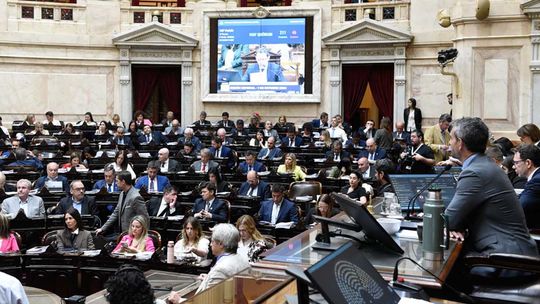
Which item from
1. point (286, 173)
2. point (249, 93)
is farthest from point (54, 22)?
point (286, 173)

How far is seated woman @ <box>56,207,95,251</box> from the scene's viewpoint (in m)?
8.12

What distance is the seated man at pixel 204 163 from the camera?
520 inches

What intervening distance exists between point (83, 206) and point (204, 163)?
3740 millimetres

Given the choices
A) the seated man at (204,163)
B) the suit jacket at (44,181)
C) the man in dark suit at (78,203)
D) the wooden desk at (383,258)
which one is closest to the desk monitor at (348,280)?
the wooden desk at (383,258)

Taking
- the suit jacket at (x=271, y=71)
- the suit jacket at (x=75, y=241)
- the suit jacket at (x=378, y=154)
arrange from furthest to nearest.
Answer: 1. the suit jacket at (x=271, y=71)
2. the suit jacket at (x=378, y=154)
3. the suit jacket at (x=75, y=241)

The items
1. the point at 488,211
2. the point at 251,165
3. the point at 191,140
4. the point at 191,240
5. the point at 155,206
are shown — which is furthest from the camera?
the point at 191,140

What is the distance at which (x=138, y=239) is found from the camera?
25.7 ft

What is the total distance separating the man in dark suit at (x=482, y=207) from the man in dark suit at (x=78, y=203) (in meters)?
7.15

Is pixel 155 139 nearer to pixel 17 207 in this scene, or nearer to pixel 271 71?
pixel 271 71

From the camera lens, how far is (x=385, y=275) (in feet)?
10.3

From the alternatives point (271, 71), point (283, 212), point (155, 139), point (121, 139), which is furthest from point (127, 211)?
point (271, 71)

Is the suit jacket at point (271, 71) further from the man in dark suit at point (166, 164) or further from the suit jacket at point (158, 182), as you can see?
Answer: the suit jacket at point (158, 182)

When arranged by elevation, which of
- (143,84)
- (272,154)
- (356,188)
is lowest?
(356,188)

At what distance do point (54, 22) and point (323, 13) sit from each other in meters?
8.42
